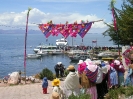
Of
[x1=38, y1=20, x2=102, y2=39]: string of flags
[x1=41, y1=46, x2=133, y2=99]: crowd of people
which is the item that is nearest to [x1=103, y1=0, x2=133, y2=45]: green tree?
[x1=38, y1=20, x2=102, y2=39]: string of flags

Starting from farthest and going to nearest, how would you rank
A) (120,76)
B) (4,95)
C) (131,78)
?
(4,95), (120,76), (131,78)

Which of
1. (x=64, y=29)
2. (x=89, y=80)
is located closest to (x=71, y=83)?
(x=89, y=80)

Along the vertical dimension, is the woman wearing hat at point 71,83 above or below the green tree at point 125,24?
below

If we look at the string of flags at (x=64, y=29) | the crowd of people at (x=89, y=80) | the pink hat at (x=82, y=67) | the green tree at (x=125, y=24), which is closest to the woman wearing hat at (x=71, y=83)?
the crowd of people at (x=89, y=80)

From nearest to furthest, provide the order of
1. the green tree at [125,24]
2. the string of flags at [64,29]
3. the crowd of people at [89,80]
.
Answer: the crowd of people at [89,80]
the string of flags at [64,29]
the green tree at [125,24]

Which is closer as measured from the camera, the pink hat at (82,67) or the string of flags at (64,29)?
the pink hat at (82,67)

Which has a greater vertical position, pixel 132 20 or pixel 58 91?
pixel 132 20

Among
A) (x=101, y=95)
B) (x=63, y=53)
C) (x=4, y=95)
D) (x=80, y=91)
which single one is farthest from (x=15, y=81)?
(x=63, y=53)

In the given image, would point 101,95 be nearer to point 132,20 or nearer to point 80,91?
point 80,91

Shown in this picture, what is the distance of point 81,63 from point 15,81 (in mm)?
11663

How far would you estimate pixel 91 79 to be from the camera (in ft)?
27.3

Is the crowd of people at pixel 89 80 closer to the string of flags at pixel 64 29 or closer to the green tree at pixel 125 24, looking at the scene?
the string of flags at pixel 64 29

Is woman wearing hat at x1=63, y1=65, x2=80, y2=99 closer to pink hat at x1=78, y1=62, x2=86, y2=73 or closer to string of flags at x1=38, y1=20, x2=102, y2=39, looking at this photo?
pink hat at x1=78, y1=62, x2=86, y2=73

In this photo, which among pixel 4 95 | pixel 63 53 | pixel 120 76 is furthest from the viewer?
pixel 63 53
